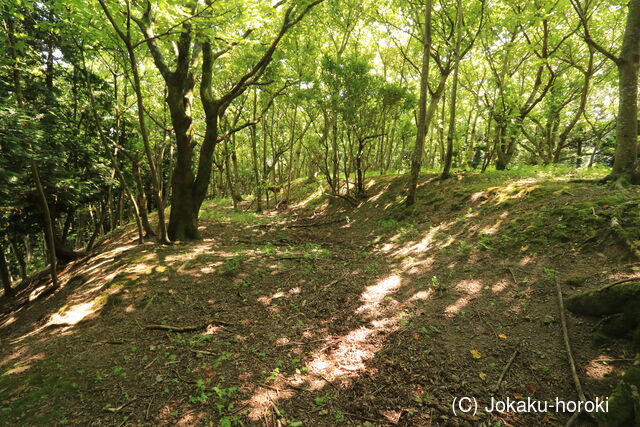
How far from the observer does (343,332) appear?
4371mm

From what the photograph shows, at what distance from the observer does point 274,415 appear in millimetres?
2939

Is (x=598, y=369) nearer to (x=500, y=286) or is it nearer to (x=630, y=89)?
(x=500, y=286)

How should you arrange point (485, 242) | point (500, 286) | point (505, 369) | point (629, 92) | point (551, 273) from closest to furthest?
point (505, 369) < point (551, 273) < point (500, 286) < point (629, 92) < point (485, 242)

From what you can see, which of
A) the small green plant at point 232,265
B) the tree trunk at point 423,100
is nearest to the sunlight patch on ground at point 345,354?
the small green plant at point 232,265

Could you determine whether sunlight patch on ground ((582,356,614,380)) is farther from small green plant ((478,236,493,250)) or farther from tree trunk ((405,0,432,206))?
tree trunk ((405,0,432,206))

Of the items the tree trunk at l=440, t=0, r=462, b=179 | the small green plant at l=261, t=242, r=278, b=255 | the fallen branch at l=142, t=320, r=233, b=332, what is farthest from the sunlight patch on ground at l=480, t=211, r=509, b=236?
the fallen branch at l=142, t=320, r=233, b=332

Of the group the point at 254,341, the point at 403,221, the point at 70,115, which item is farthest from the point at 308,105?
the point at 254,341

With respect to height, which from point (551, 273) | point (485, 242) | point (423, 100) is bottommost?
point (551, 273)

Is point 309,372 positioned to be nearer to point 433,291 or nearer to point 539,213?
point 433,291

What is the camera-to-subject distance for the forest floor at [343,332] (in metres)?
2.98

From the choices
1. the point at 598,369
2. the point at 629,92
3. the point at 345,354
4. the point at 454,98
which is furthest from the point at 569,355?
the point at 454,98

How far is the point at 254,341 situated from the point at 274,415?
1.46 m

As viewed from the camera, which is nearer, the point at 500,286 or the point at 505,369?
the point at 505,369

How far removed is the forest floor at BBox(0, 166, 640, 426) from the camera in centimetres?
298
